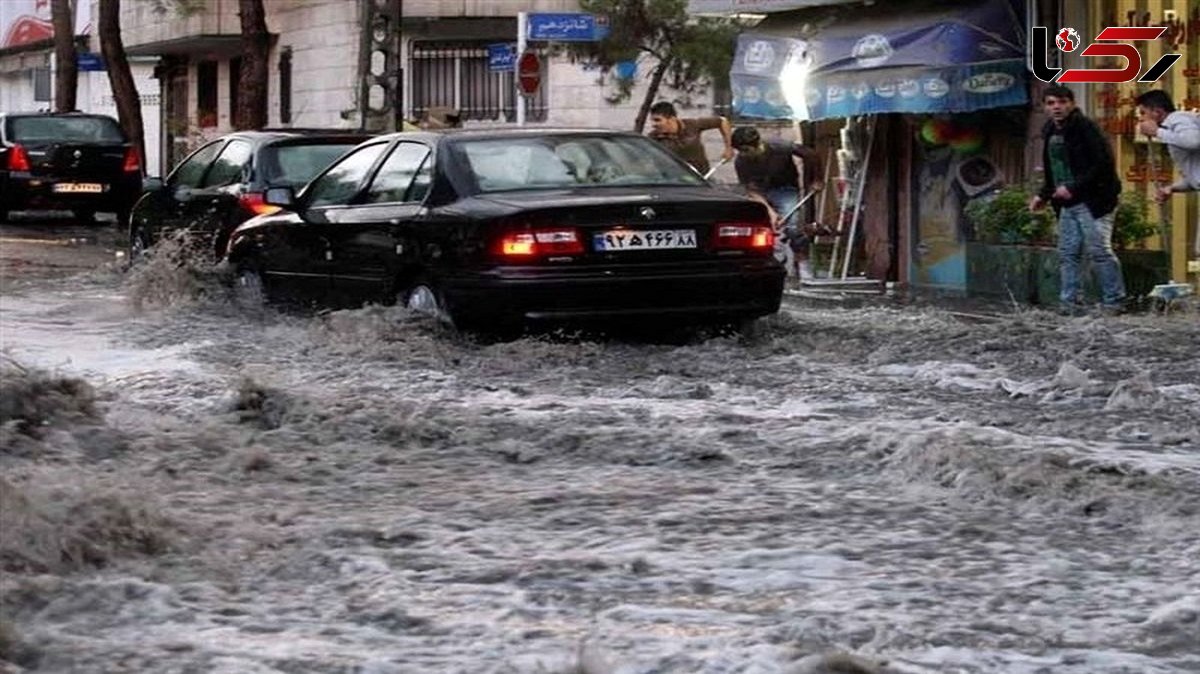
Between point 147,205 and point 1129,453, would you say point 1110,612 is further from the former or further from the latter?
point 147,205

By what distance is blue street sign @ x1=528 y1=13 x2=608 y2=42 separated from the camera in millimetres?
25469

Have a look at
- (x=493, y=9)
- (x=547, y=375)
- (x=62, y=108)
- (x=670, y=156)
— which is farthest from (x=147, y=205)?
(x=62, y=108)

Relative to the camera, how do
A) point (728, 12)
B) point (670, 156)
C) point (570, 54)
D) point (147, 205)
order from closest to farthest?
point (670, 156) → point (147, 205) → point (728, 12) → point (570, 54)

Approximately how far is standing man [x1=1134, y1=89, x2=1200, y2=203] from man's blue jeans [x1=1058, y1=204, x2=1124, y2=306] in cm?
63

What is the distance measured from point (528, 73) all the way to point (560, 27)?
766mm

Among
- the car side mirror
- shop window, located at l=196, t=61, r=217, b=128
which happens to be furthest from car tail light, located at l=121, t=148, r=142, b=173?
the car side mirror

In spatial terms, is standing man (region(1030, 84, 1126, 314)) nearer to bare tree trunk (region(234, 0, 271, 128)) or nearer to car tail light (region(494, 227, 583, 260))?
car tail light (region(494, 227, 583, 260))

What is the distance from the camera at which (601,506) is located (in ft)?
24.2

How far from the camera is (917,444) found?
8430 millimetres

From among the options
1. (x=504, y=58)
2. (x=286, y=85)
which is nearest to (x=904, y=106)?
(x=504, y=58)

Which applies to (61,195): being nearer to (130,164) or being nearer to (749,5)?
(130,164)

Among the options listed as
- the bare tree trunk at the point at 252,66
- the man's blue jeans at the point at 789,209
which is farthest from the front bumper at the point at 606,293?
the bare tree trunk at the point at 252,66

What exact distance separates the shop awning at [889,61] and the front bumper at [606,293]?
6.60 metres

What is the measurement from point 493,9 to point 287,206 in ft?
80.1
